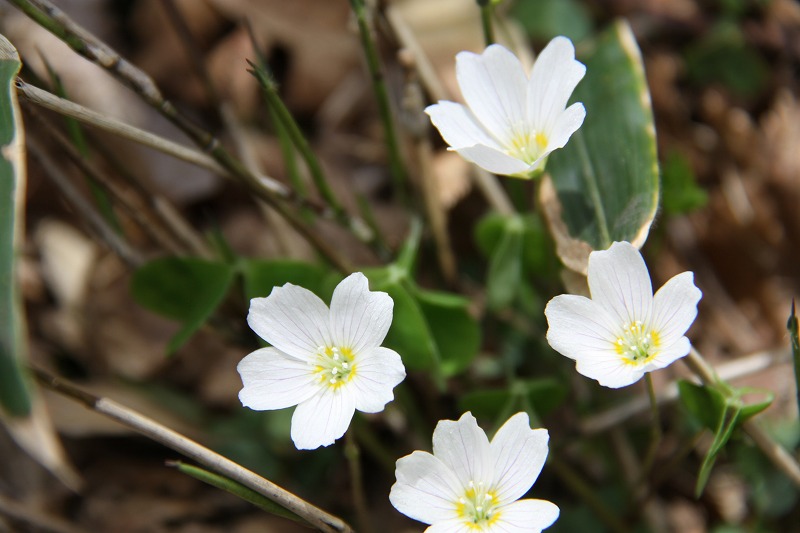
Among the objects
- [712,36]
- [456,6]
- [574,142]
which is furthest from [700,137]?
[574,142]

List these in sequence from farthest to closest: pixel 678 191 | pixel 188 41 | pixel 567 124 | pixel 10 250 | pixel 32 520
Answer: pixel 678 191, pixel 188 41, pixel 32 520, pixel 567 124, pixel 10 250

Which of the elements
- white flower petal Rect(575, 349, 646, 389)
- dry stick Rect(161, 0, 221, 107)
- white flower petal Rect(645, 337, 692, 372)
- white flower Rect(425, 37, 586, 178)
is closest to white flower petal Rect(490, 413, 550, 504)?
white flower petal Rect(575, 349, 646, 389)

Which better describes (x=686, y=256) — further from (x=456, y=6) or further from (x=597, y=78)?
(x=456, y=6)

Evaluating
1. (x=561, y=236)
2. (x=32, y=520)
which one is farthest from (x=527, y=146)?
(x=32, y=520)

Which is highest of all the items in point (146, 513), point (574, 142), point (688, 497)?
point (574, 142)

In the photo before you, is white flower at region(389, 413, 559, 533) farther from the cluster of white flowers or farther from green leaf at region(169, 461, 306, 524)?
green leaf at region(169, 461, 306, 524)

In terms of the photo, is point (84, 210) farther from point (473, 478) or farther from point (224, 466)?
point (473, 478)
